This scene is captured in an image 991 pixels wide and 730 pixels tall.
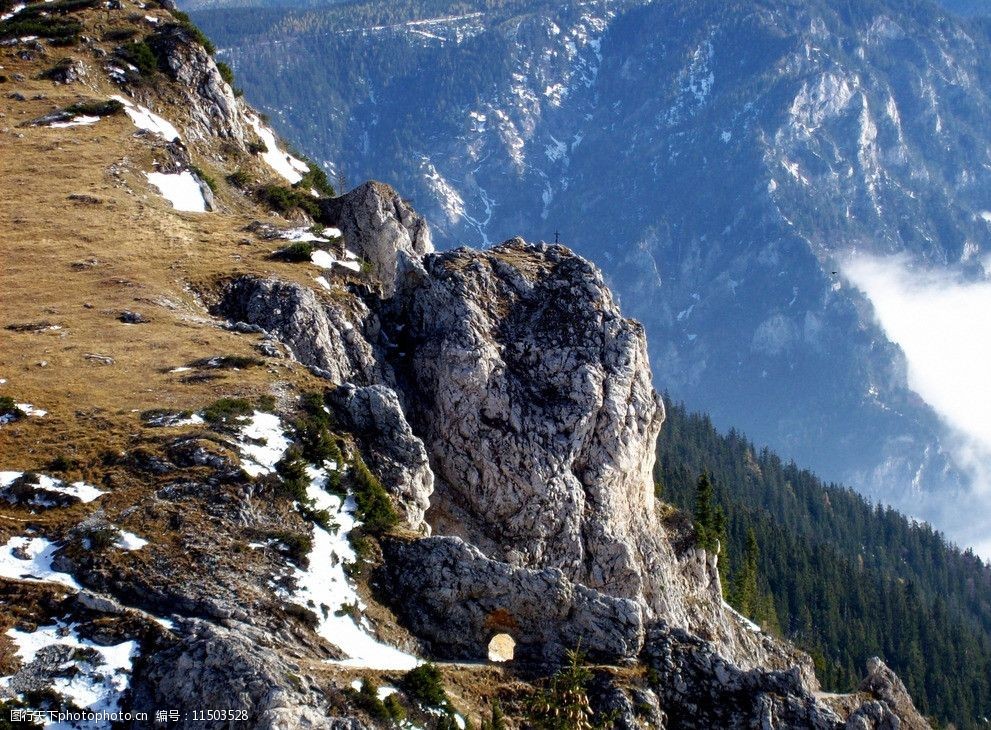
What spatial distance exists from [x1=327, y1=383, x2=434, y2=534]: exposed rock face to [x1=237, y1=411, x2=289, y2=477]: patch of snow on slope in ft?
14.5

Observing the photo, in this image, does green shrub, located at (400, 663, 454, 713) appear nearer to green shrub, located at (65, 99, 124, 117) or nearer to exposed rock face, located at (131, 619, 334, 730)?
exposed rock face, located at (131, 619, 334, 730)

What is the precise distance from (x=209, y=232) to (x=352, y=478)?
1296 inches

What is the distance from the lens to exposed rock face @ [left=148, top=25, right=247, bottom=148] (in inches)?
4075

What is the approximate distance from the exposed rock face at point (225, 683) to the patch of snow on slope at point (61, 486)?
30.0ft

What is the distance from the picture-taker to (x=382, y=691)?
1651 inches

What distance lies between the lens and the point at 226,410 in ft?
176

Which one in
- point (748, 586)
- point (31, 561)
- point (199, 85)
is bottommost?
point (31, 561)

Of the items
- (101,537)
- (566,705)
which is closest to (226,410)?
(101,537)

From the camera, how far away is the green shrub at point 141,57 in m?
104

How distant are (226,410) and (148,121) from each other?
174ft

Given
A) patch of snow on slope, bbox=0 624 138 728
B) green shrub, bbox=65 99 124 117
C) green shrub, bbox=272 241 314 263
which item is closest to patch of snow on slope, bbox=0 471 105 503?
patch of snow on slope, bbox=0 624 138 728

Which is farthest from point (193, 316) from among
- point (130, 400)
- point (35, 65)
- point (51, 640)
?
point (35, 65)

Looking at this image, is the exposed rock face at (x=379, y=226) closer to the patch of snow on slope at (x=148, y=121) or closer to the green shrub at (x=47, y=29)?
the patch of snow on slope at (x=148, y=121)

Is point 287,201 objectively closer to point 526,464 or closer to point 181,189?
point 181,189
